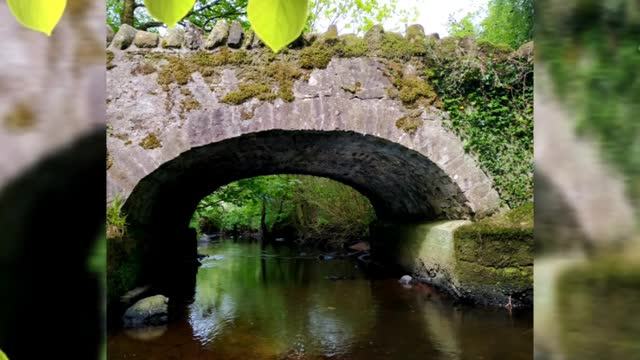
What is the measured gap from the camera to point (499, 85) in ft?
17.7

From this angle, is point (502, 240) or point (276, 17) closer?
point (276, 17)

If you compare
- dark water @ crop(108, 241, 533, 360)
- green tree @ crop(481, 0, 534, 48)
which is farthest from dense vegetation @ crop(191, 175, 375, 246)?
green tree @ crop(481, 0, 534, 48)

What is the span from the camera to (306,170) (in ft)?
27.6

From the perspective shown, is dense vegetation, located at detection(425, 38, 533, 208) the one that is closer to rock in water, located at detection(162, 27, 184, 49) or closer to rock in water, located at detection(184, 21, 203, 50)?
rock in water, located at detection(184, 21, 203, 50)

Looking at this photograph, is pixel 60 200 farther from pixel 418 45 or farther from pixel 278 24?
pixel 418 45

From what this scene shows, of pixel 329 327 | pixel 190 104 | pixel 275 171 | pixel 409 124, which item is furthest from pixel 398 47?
pixel 275 171

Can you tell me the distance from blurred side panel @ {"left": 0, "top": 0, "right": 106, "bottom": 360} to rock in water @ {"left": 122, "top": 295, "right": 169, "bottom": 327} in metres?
5.26

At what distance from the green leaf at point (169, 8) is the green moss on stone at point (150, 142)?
487 cm

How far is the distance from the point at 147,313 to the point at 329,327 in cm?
205

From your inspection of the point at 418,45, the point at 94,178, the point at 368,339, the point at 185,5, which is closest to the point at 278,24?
the point at 185,5

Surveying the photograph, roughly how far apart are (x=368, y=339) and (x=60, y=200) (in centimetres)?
459

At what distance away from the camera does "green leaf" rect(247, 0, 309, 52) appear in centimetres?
38

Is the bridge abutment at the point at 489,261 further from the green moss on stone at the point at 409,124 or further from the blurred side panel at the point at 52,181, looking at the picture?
the blurred side panel at the point at 52,181

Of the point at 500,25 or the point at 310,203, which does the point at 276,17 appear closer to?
the point at 310,203
